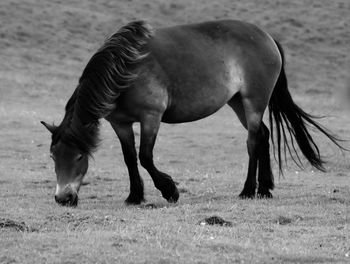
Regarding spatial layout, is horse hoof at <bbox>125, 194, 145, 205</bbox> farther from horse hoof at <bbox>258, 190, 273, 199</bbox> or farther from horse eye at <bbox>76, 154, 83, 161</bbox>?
horse hoof at <bbox>258, 190, 273, 199</bbox>

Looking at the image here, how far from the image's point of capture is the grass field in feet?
24.4

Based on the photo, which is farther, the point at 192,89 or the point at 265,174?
the point at 265,174

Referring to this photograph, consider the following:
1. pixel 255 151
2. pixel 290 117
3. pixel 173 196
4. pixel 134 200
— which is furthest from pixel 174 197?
pixel 290 117

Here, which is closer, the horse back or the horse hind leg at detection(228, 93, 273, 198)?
the horse back

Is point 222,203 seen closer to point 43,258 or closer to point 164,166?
point 43,258

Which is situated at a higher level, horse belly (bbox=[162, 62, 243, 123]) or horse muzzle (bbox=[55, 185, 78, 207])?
horse belly (bbox=[162, 62, 243, 123])

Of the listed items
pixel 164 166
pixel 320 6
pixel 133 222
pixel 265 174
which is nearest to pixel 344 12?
pixel 320 6

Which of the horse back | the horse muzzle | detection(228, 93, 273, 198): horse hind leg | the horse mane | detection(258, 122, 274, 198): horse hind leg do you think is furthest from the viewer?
detection(258, 122, 274, 198): horse hind leg

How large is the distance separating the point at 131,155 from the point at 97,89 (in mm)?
1244

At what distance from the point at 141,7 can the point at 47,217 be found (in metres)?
41.7

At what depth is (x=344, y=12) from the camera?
49.3 meters

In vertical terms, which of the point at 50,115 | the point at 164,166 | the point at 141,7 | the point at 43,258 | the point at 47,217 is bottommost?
the point at 141,7

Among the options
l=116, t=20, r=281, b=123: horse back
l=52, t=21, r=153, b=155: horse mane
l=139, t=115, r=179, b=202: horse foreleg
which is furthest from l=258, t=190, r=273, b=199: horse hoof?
l=52, t=21, r=153, b=155: horse mane

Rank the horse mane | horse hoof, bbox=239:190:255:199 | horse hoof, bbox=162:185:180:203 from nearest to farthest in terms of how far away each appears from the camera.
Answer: the horse mane → horse hoof, bbox=162:185:180:203 → horse hoof, bbox=239:190:255:199
